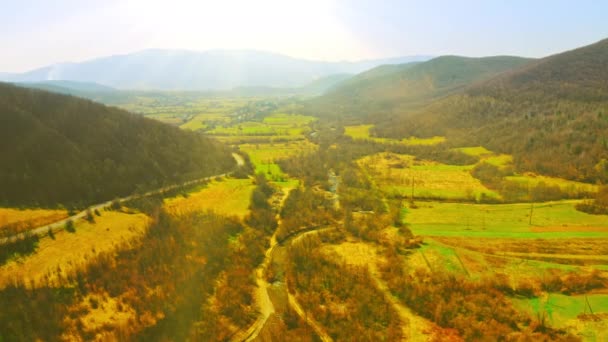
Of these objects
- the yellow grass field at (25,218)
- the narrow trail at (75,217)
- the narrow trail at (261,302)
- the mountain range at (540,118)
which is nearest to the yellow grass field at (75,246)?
the narrow trail at (75,217)

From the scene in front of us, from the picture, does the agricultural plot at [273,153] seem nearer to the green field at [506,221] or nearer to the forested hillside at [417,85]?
the green field at [506,221]

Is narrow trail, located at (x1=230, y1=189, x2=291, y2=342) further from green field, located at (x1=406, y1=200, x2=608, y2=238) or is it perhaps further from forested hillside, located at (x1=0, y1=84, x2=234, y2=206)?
forested hillside, located at (x1=0, y1=84, x2=234, y2=206)

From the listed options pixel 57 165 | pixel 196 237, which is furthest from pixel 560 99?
pixel 57 165

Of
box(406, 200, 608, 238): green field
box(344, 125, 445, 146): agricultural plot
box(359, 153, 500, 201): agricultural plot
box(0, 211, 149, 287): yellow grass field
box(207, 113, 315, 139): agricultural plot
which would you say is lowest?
box(406, 200, 608, 238): green field

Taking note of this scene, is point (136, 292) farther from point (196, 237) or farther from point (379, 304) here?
point (379, 304)

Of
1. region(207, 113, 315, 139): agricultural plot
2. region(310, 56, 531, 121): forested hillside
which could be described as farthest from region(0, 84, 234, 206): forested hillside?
region(310, 56, 531, 121): forested hillside
